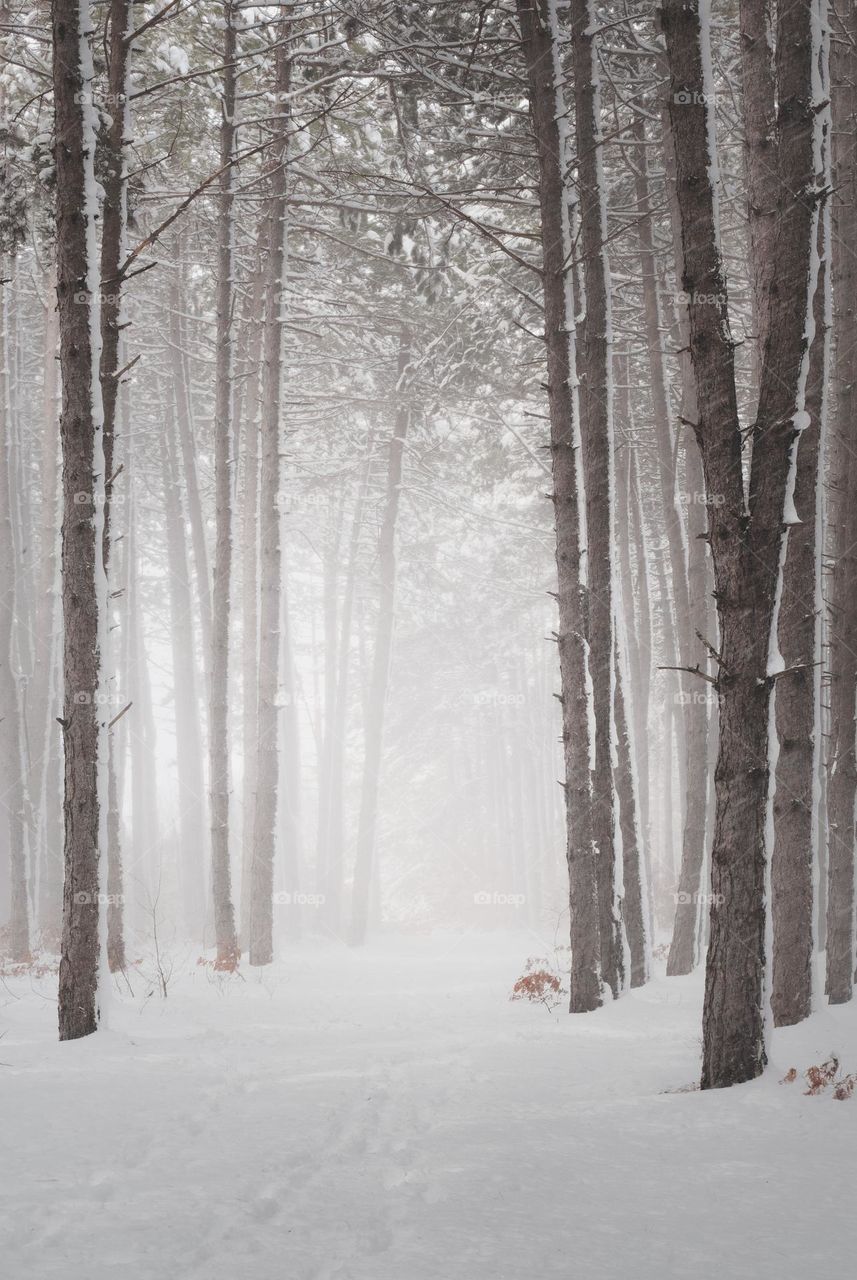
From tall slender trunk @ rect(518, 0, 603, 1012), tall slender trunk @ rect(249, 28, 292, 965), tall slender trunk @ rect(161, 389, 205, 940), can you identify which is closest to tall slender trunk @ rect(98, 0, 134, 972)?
tall slender trunk @ rect(518, 0, 603, 1012)

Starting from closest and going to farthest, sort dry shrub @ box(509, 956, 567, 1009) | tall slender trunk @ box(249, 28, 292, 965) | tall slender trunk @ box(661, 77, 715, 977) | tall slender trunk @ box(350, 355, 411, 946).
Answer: dry shrub @ box(509, 956, 567, 1009) < tall slender trunk @ box(661, 77, 715, 977) < tall slender trunk @ box(249, 28, 292, 965) < tall slender trunk @ box(350, 355, 411, 946)

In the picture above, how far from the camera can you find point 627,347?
16.3 meters

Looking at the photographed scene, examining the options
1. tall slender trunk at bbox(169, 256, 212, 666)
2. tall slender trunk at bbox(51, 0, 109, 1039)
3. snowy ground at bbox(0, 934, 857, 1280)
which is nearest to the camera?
snowy ground at bbox(0, 934, 857, 1280)

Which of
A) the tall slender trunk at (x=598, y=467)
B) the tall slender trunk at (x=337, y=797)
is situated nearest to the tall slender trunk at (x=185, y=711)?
the tall slender trunk at (x=337, y=797)

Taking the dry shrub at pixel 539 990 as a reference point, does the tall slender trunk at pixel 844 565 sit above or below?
above

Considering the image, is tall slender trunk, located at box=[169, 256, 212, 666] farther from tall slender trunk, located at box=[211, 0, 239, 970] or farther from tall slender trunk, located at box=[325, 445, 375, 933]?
tall slender trunk, located at box=[325, 445, 375, 933]

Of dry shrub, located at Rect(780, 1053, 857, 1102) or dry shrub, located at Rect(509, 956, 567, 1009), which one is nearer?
dry shrub, located at Rect(780, 1053, 857, 1102)

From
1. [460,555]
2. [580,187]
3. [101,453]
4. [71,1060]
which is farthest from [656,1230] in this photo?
[460,555]

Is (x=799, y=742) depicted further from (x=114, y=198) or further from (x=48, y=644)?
(x=48, y=644)

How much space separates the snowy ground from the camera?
9.62ft

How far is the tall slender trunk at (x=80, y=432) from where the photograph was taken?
21.3ft

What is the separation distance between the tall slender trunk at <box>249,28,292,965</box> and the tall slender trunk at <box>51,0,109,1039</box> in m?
6.67

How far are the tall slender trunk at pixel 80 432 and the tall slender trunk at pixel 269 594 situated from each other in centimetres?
667

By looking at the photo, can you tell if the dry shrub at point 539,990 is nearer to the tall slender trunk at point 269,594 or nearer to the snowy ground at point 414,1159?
the snowy ground at point 414,1159
